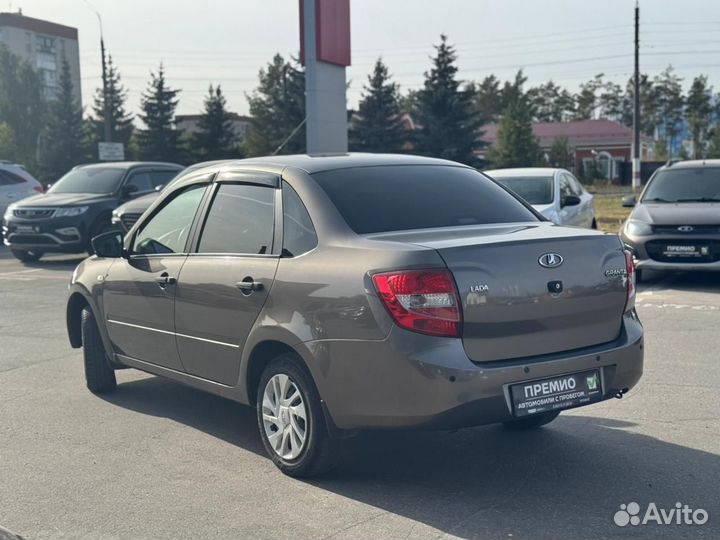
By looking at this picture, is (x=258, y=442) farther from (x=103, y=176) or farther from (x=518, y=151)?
(x=518, y=151)

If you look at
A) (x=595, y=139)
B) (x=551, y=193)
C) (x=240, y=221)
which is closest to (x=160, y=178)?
(x=551, y=193)

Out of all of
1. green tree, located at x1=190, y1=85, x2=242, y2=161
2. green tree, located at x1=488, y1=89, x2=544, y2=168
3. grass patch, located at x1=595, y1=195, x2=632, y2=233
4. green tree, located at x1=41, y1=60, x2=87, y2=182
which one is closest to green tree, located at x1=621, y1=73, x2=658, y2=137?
green tree, located at x1=488, y1=89, x2=544, y2=168

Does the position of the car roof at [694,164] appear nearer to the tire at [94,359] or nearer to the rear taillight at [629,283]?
the rear taillight at [629,283]

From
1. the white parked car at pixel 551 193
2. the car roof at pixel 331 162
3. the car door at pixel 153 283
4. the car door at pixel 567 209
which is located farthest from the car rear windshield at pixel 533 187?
the car door at pixel 153 283

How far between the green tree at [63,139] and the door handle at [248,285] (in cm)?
6459

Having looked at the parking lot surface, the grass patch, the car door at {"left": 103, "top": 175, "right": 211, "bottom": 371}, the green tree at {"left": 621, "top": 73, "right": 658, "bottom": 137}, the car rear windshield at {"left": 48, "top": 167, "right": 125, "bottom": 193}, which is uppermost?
the green tree at {"left": 621, "top": 73, "right": 658, "bottom": 137}

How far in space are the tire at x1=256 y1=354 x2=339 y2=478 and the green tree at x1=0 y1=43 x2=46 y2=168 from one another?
278 ft

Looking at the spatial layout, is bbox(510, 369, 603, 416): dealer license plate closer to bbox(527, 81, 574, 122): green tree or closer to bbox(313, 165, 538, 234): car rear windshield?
bbox(313, 165, 538, 234): car rear windshield

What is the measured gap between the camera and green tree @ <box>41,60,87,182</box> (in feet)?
218

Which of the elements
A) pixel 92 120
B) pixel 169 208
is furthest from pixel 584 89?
pixel 169 208

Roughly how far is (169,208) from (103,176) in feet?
40.7

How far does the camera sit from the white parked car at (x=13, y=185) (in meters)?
20.9

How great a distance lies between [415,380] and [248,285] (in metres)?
1.29

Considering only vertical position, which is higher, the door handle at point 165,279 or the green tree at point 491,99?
the green tree at point 491,99
